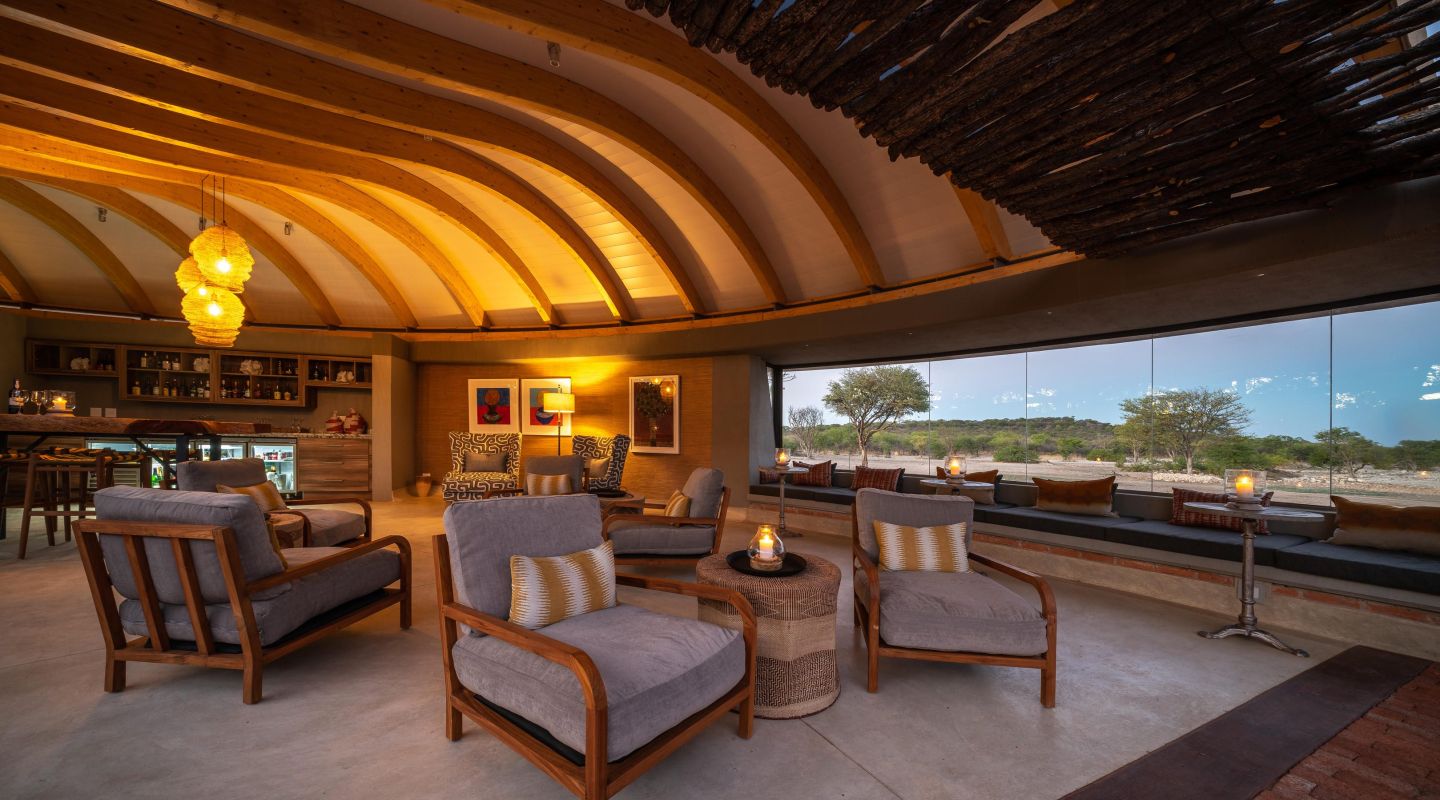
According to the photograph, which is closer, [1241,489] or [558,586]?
[558,586]

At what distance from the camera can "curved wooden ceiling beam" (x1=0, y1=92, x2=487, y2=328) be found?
494 cm

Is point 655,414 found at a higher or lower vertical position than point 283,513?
higher

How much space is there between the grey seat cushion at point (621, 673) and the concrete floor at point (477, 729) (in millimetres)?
336

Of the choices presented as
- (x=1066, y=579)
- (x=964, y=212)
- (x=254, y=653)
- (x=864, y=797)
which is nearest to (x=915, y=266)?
(x=964, y=212)

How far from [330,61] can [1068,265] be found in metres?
6.19

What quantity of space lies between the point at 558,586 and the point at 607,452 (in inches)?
239

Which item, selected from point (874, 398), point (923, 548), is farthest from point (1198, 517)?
point (874, 398)

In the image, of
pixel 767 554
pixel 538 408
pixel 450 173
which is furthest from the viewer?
pixel 538 408

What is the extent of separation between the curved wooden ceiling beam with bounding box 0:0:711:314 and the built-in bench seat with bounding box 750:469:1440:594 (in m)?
5.63

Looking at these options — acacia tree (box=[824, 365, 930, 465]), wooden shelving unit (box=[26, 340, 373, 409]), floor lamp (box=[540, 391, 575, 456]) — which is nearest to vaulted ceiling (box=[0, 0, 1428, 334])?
wooden shelving unit (box=[26, 340, 373, 409])

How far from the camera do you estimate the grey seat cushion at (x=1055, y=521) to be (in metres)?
5.05

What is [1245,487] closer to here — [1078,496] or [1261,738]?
[1261,738]

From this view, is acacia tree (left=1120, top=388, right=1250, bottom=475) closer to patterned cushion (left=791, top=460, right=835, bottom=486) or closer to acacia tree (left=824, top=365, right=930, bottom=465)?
acacia tree (left=824, top=365, right=930, bottom=465)

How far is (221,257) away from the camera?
5324 millimetres
